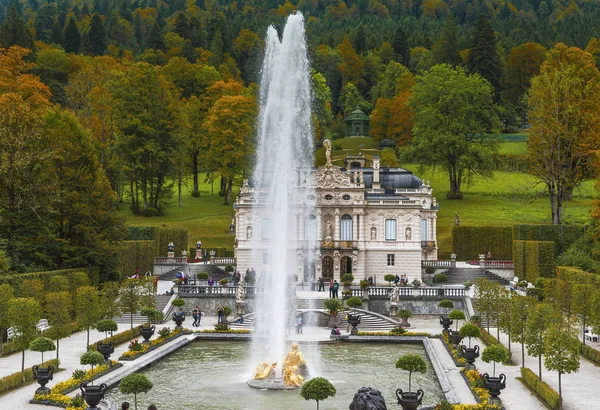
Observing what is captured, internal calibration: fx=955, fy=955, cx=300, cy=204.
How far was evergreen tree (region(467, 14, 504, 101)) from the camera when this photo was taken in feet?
401

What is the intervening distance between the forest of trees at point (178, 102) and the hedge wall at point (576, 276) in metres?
17.3

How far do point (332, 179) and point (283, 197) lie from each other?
2503 centimetres

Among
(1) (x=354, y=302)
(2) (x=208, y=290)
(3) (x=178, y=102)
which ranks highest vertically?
(3) (x=178, y=102)

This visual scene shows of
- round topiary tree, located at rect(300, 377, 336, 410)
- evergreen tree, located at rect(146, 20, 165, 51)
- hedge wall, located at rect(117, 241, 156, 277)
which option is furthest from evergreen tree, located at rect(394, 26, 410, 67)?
round topiary tree, located at rect(300, 377, 336, 410)

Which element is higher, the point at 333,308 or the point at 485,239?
the point at 485,239

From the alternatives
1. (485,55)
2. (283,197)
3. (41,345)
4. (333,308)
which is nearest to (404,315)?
(333,308)

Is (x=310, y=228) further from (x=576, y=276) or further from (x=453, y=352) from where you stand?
(x=453, y=352)

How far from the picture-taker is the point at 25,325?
3791cm

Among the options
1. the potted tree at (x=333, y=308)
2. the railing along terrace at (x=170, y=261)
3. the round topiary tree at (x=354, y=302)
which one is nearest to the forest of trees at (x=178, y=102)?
the railing along terrace at (x=170, y=261)

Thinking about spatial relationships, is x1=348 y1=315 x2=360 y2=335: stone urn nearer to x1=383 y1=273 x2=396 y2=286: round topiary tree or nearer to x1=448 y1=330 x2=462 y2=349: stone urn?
x1=448 y1=330 x2=462 y2=349: stone urn

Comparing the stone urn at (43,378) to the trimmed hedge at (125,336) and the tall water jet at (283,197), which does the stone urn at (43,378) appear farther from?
the trimmed hedge at (125,336)

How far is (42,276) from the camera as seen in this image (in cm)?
5141

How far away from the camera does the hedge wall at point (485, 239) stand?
7725 centimetres

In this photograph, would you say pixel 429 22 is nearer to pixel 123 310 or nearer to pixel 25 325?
pixel 123 310
